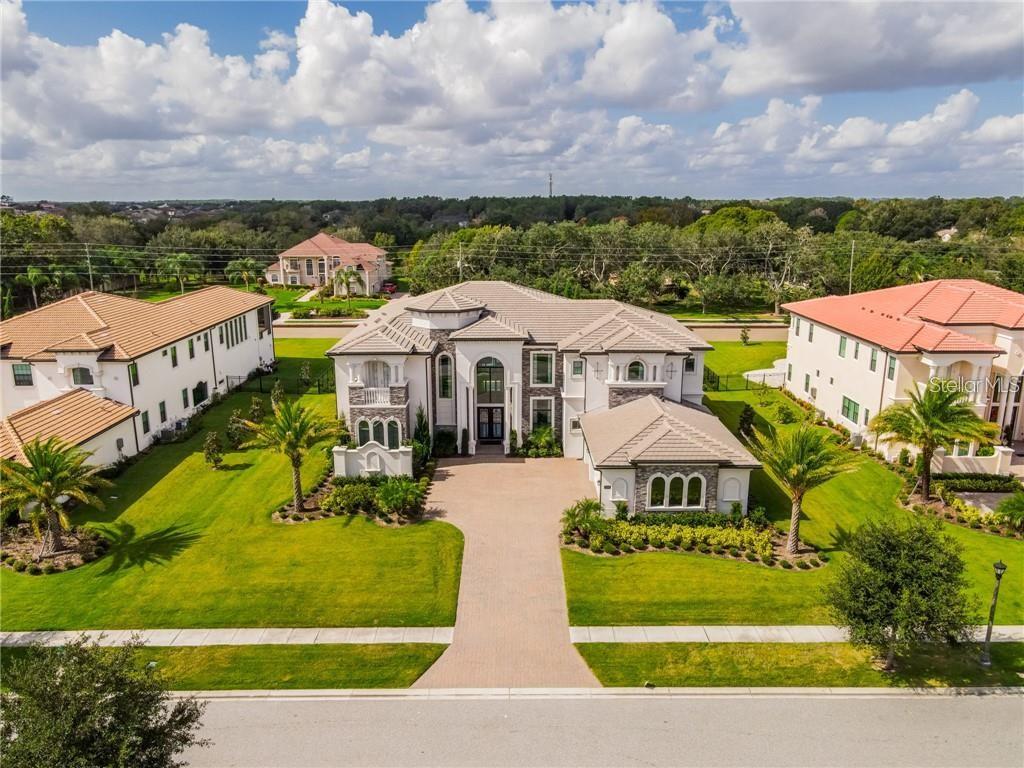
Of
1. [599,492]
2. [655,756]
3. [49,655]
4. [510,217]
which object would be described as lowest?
[655,756]

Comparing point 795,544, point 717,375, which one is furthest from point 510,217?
point 795,544

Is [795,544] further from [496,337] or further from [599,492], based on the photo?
[496,337]

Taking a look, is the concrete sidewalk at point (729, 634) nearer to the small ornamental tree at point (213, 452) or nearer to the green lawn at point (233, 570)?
the green lawn at point (233, 570)

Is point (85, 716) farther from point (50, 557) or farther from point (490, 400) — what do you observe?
point (490, 400)

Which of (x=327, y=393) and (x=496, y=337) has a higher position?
(x=496, y=337)

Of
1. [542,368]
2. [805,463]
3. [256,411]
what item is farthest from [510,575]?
[256,411]

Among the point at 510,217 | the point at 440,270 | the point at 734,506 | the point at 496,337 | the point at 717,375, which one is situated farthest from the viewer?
the point at 510,217

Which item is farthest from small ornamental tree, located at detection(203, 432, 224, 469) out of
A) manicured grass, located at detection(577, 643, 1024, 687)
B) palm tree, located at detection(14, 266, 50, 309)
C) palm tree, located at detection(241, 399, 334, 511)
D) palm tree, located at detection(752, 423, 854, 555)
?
palm tree, located at detection(14, 266, 50, 309)
